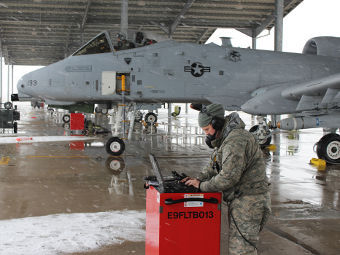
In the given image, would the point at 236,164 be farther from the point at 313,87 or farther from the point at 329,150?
the point at 329,150

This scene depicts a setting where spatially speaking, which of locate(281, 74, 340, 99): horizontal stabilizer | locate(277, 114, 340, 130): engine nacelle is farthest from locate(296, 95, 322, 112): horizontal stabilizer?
locate(277, 114, 340, 130): engine nacelle

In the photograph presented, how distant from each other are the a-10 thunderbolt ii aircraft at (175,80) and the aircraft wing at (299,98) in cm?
2

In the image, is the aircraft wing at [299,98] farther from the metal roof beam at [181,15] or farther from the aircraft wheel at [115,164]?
the metal roof beam at [181,15]

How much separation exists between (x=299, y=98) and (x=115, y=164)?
4.67 metres

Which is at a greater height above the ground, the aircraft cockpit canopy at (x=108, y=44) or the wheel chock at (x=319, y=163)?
the aircraft cockpit canopy at (x=108, y=44)

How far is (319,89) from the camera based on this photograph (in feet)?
27.8

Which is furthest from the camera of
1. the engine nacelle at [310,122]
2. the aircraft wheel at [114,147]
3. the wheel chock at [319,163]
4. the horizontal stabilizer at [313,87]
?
the aircraft wheel at [114,147]

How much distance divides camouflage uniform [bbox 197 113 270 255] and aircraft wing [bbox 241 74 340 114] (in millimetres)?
5897

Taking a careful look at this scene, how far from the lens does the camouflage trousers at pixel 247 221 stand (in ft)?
9.55

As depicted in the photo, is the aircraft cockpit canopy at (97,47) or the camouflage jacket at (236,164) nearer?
the camouflage jacket at (236,164)

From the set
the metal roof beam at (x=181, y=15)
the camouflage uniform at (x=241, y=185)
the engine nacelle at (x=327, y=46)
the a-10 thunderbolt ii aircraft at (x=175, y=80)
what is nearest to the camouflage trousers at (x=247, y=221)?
the camouflage uniform at (x=241, y=185)

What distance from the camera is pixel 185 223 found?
2902 mm

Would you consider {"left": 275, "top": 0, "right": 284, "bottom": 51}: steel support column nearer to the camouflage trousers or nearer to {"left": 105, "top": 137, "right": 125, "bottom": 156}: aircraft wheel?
{"left": 105, "top": 137, "right": 125, "bottom": 156}: aircraft wheel

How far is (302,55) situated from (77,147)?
729cm
